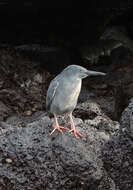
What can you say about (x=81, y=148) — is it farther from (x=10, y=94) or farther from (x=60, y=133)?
(x=10, y=94)

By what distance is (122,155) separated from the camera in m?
4.08

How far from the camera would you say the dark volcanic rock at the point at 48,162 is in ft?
13.7

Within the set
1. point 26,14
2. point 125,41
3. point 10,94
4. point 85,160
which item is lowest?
point 10,94

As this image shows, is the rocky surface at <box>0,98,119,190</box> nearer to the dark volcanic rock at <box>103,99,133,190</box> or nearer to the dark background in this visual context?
the dark volcanic rock at <box>103,99,133,190</box>

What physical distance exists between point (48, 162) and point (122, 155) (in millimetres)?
897

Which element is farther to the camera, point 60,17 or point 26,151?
point 60,17

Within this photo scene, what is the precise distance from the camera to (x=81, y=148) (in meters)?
4.25

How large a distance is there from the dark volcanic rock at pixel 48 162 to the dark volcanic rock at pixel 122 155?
0.17 metres

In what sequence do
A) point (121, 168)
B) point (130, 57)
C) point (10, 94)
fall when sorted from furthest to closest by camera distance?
point (130, 57) < point (10, 94) < point (121, 168)

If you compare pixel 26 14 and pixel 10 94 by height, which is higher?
pixel 26 14

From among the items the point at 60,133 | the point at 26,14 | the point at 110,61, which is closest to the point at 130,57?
the point at 110,61

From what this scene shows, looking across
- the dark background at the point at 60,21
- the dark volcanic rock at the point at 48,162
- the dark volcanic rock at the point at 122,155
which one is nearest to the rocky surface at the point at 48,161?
the dark volcanic rock at the point at 48,162

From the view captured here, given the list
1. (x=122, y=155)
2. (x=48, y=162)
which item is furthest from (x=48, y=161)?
(x=122, y=155)

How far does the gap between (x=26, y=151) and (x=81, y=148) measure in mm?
681
